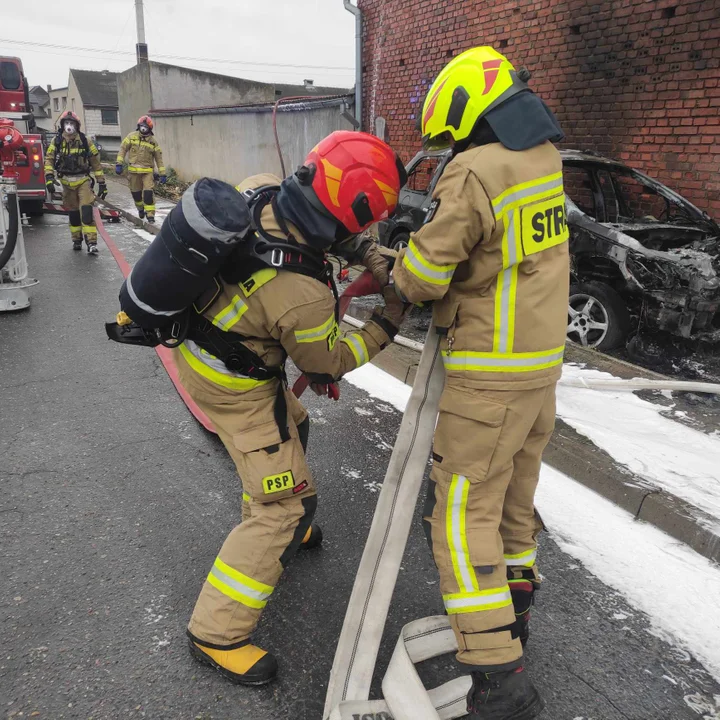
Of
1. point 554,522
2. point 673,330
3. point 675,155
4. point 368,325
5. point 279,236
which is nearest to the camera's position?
point 279,236

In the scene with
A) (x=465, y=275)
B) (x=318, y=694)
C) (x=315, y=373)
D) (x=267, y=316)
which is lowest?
(x=318, y=694)

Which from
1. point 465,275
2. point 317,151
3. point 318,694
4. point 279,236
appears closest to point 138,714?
point 318,694

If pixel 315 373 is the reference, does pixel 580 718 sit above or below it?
below

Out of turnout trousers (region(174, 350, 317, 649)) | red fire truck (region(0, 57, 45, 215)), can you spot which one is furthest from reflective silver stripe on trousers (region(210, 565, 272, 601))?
red fire truck (region(0, 57, 45, 215))

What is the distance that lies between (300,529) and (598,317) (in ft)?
13.3

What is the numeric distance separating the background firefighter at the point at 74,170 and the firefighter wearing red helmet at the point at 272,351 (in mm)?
8085

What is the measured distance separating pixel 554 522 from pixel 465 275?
1628 millimetres

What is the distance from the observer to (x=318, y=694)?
201 centimetres

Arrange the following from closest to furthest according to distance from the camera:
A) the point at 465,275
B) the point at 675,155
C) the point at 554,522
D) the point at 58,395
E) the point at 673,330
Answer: the point at 465,275 → the point at 554,522 → the point at 58,395 → the point at 673,330 → the point at 675,155

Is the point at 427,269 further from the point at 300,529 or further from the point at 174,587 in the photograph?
the point at 174,587

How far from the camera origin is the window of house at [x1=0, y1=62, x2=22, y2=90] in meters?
13.3

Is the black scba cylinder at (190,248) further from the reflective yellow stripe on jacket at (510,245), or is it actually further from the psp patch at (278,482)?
the reflective yellow stripe on jacket at (510,245)

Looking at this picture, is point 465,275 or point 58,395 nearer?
point 465,275

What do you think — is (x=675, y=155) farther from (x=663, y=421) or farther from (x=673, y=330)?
(x=663, y=421)
